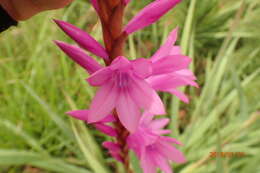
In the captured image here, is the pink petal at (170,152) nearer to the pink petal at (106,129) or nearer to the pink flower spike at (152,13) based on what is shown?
the pink petal at (106,129)

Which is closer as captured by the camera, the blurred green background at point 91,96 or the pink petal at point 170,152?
the pink petal at point 170,152

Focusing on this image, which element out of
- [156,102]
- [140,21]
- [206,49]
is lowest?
[206,49]

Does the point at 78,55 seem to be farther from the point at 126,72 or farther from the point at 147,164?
the point at 147,164

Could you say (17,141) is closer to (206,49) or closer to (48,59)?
(48,59)

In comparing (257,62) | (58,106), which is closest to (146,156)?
(58,106)

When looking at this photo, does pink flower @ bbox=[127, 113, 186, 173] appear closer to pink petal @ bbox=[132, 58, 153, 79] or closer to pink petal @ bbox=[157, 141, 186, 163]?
pink petal @ bbox=[157, 141, 186, 163]

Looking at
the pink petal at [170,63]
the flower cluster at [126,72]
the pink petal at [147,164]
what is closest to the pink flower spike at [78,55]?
the flower cluster at [126,72]
